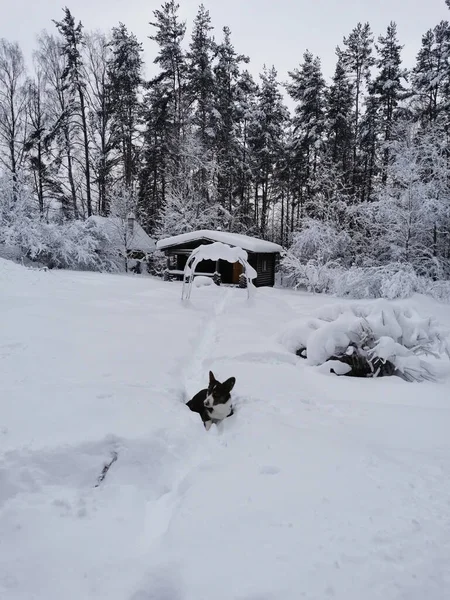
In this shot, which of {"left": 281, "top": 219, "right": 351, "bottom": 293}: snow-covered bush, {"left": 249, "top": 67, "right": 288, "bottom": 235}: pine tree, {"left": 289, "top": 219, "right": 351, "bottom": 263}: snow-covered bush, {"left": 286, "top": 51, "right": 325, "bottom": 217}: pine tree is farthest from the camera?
{"left": 249, "top": 67, "right": 288, "bottom": 235}: pine tree

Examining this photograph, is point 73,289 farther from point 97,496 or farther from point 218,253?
point 97,496

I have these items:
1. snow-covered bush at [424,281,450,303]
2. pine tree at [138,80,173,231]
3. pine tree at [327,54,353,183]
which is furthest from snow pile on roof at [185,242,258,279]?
pine tree at [138,80,173,231]

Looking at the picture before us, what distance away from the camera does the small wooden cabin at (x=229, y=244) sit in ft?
70.5

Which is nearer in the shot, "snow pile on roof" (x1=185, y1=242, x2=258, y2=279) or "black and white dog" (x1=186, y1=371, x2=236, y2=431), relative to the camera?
"black and white dog" (x1=186, y1=371, x2=236, y2=431)

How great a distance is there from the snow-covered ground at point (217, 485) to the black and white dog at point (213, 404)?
0.40ft

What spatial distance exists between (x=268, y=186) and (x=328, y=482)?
1236 inches

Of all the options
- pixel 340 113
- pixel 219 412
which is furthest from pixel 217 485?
pixel 340 113

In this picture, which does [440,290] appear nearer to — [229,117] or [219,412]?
[219,412]

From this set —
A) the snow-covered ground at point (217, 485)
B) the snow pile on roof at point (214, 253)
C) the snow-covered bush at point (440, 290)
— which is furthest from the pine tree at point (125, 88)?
the snow-covered ground at point (217, 485)

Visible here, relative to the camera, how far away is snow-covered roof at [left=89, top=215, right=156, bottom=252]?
2348cm

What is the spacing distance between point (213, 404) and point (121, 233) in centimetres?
2314

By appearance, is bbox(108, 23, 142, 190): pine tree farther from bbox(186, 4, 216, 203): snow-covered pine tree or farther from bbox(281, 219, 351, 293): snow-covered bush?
bbox(281, 219, 351, 293): snow-covered bush

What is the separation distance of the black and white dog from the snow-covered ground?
4.8 inches

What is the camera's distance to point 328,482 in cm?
291
